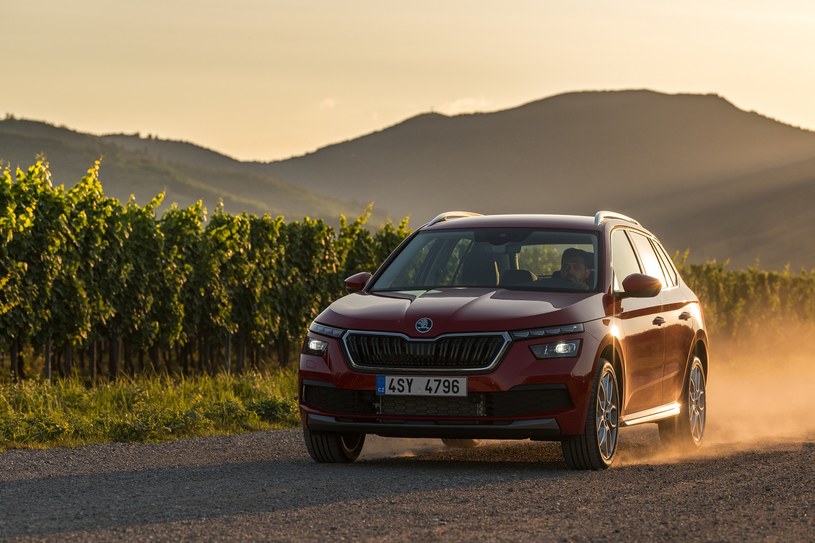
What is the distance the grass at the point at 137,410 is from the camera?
40.8 feet

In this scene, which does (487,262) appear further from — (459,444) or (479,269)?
(459,444)

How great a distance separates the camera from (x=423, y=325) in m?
9.81

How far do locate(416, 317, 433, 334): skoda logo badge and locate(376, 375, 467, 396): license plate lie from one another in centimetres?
33

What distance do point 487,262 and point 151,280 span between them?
818 centimetres

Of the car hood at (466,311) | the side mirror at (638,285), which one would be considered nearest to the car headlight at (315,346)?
the car hood at (466,311)

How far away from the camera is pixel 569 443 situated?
32.7 feet

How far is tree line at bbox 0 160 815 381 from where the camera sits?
16.1 metres

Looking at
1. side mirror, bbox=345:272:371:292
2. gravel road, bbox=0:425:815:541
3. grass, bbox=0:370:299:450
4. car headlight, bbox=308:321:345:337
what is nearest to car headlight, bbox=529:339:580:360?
gravel road, bbox=0:425:815:541

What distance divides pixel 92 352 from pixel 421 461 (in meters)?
7.99

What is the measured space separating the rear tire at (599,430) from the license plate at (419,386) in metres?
0.89

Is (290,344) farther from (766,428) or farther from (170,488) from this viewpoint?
(170,488)

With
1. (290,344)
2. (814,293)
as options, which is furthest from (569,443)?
(814,293)

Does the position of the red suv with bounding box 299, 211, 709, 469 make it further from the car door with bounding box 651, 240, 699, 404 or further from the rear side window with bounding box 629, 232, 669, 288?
the rear side window with bounding box 629, 232, 669, 288

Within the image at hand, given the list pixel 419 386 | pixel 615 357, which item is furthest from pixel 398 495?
pixel 615 357
